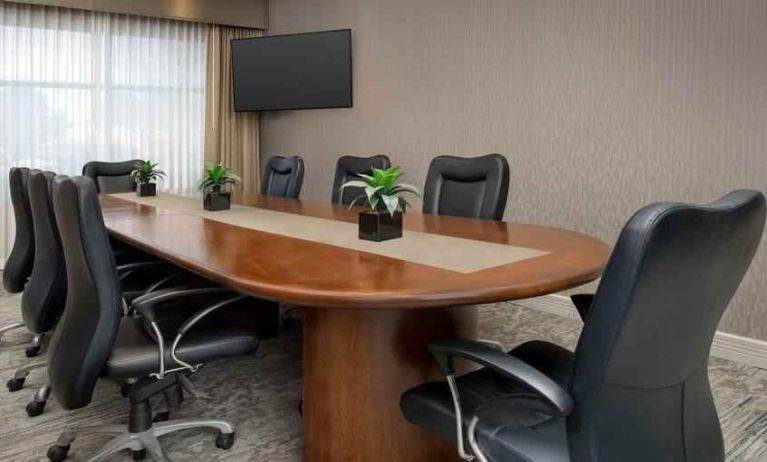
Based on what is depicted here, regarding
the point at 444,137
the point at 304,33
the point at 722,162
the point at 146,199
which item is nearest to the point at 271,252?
the point at 146,199

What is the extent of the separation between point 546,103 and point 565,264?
2.36 m

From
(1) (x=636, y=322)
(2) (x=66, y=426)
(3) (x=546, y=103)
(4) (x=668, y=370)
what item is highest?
(3) (x=546, y=103)

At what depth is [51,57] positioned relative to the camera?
16.8ft

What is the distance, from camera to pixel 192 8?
5.59 metres

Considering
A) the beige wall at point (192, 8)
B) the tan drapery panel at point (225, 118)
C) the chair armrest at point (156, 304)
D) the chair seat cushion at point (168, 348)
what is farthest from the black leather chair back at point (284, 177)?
the chair armrest at point (156, 304)

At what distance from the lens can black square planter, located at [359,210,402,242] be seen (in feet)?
6.97

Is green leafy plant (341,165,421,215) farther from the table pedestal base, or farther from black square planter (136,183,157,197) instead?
black square planter (136,183,157,197)

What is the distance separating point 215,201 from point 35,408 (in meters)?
1.25

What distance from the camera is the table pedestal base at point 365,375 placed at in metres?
1.73

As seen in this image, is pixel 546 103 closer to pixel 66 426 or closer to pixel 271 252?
pixel 271 252

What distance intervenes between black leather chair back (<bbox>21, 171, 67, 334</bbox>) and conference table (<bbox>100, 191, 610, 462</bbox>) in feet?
0.89

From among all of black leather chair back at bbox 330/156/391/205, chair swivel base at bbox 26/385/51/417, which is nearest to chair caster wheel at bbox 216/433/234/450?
chair swivel base at bbox 26/385/51/417

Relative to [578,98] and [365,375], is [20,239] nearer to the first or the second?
[365,375]

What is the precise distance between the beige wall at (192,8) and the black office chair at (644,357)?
16.7 feet
